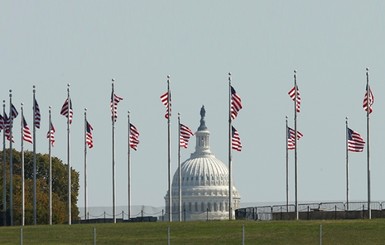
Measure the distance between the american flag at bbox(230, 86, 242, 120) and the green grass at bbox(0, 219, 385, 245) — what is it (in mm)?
15363

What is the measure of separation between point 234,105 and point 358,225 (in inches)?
891

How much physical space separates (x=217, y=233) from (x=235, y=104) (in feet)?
80.3

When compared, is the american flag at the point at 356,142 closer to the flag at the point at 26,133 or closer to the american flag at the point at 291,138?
the american flag at the point at 291,138

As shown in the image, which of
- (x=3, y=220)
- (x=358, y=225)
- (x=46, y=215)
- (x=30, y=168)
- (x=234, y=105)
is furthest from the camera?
(x=30, y=168)

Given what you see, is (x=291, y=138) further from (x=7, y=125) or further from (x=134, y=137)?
(x=7, y=125)

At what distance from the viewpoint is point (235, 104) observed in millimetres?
→ 107625

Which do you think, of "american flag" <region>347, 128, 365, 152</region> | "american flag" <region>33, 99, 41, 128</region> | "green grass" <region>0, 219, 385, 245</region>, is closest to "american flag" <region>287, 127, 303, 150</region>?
"american flag" <region>347, 128, 365, 152</region>

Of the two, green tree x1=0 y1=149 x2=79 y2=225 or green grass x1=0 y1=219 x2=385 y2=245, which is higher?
green tree x1=0 y1=149 x2=79 y2=225

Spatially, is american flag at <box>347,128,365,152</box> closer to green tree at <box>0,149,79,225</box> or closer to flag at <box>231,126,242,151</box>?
flag at <box>231,126,242,151</box>

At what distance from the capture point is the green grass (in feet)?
260

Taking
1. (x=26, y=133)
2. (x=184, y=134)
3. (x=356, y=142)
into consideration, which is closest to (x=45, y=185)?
(x=184, y=134)

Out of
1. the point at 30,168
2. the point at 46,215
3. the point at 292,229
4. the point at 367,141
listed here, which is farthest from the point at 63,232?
the point at 30,168

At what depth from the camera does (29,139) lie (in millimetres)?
116438

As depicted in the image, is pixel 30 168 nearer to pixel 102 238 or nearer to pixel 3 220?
pixel 3 220
